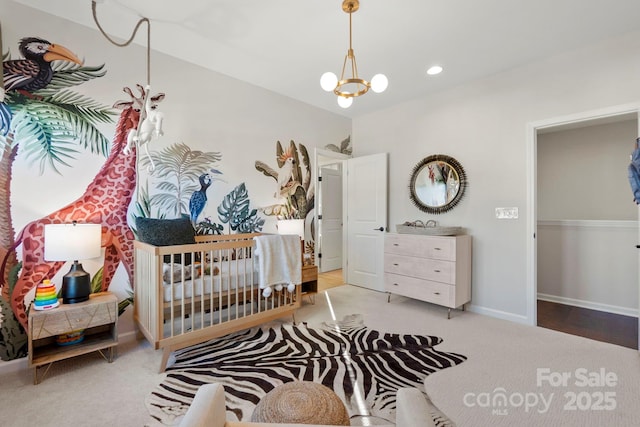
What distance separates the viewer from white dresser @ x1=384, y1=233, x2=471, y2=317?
3.00 metres

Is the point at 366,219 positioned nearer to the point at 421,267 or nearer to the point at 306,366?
the point at 421,267

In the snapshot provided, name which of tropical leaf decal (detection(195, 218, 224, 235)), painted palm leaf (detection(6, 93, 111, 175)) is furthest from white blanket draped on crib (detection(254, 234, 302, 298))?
painted palm leaf (detection(6, 93, 111, 175))

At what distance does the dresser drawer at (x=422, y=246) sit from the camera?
300cm

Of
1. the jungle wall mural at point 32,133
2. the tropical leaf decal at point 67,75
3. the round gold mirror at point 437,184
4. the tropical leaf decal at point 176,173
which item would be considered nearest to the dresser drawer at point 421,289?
the round gold mirror at point 437,184

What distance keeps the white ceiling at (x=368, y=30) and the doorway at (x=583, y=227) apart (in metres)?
0.79

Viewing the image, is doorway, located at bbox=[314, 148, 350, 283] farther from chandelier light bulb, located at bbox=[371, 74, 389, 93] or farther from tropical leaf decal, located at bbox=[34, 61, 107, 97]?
tropical leaf decal, located at bbox=[34, 61, 107, 97]

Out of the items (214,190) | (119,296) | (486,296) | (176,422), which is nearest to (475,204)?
(486,296)

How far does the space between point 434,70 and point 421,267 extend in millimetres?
2095

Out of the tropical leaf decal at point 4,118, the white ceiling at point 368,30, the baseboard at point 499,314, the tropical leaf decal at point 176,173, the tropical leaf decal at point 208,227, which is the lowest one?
the baseboard at point 499,314

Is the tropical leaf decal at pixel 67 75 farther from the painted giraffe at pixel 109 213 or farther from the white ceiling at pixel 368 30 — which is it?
the white ceiling at pixel 368 30

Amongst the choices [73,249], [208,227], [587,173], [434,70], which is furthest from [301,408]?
[587,173]

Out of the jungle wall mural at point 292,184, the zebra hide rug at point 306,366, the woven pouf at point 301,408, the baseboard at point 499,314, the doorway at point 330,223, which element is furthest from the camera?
the doorway at point 330,223

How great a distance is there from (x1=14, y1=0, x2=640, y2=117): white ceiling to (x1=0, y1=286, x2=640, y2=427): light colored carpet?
257cm

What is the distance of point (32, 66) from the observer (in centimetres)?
213
